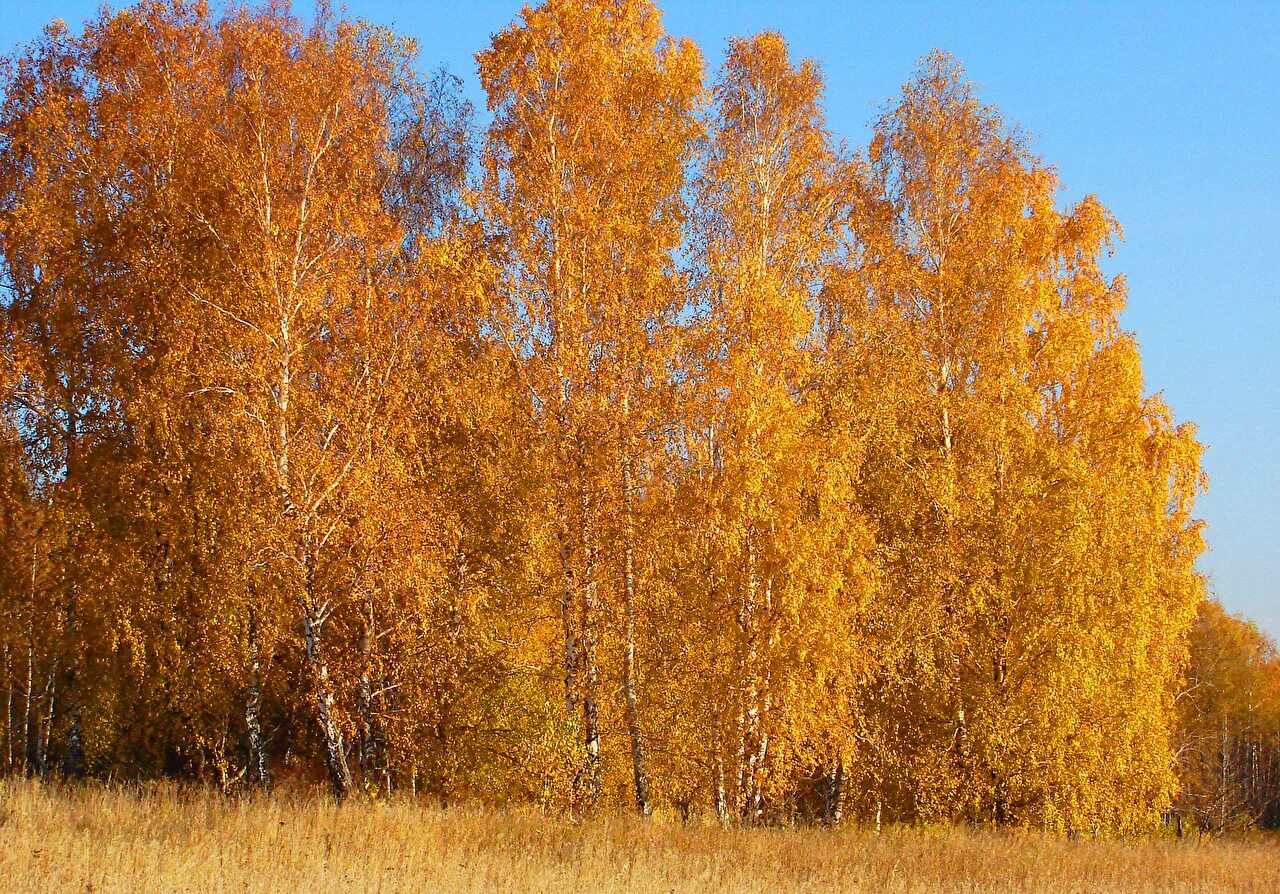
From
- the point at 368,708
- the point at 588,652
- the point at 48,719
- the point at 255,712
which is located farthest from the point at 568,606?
the point at 48,719

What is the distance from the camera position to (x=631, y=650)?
16.4 metres

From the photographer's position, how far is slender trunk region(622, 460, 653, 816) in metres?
16.3

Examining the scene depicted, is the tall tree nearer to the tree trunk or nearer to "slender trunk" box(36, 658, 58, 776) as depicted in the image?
the tree trunk

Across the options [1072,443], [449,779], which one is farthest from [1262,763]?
[449,779]

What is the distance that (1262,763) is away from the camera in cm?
6009

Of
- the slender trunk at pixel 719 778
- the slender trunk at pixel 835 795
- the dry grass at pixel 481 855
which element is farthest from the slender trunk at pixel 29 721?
the slender trunk at pixel 835 795

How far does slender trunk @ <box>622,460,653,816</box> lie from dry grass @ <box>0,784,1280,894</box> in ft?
6.24

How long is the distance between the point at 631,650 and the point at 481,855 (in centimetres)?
532

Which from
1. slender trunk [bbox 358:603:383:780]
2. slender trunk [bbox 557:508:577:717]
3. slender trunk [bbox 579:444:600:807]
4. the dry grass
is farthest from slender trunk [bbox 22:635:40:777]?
slender trunk [bbox 579:444:600:807]

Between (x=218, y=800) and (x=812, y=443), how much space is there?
8703mm

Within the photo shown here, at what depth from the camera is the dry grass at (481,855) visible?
9.50 meters

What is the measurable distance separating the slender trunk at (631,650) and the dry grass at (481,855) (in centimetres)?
190

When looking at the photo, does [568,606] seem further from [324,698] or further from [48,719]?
[48,719]

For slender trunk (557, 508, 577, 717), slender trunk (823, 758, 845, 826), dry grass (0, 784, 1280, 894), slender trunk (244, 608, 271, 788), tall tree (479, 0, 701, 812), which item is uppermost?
tall tree (479, 0, 701, 812)
